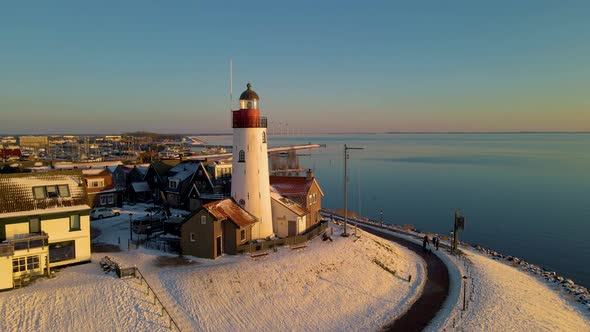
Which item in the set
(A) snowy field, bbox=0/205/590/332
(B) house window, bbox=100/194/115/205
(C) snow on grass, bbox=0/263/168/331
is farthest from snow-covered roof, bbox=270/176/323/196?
(B) house window, bbox=100/194/115/205

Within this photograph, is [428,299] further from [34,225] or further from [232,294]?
[34,225]

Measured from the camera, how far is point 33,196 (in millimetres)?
26828

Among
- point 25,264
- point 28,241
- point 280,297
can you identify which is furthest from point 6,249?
point 280,297

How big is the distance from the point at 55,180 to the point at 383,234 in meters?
34.1

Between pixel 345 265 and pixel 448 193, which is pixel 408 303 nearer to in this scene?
pixel 345 265

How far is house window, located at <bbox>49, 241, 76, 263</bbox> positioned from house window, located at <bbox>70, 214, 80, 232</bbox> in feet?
3.20

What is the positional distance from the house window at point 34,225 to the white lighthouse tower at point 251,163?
49.9 ft

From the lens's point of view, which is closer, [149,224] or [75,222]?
[75,222]

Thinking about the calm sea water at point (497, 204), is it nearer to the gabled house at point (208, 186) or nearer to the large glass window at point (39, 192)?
the gabled house at point (208, 186)

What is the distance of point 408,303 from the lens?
91.1 ft

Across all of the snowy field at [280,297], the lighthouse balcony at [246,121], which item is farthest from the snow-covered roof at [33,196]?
the lighthouse balcony at [246,121]

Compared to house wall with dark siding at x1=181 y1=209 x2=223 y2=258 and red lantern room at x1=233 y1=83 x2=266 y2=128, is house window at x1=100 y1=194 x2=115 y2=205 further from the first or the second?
red lantern room at x1=233 y1=83 x2=266 y2=128

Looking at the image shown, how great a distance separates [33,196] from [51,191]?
4.07 ft

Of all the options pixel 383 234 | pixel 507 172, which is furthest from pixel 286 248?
pixel 507 172
